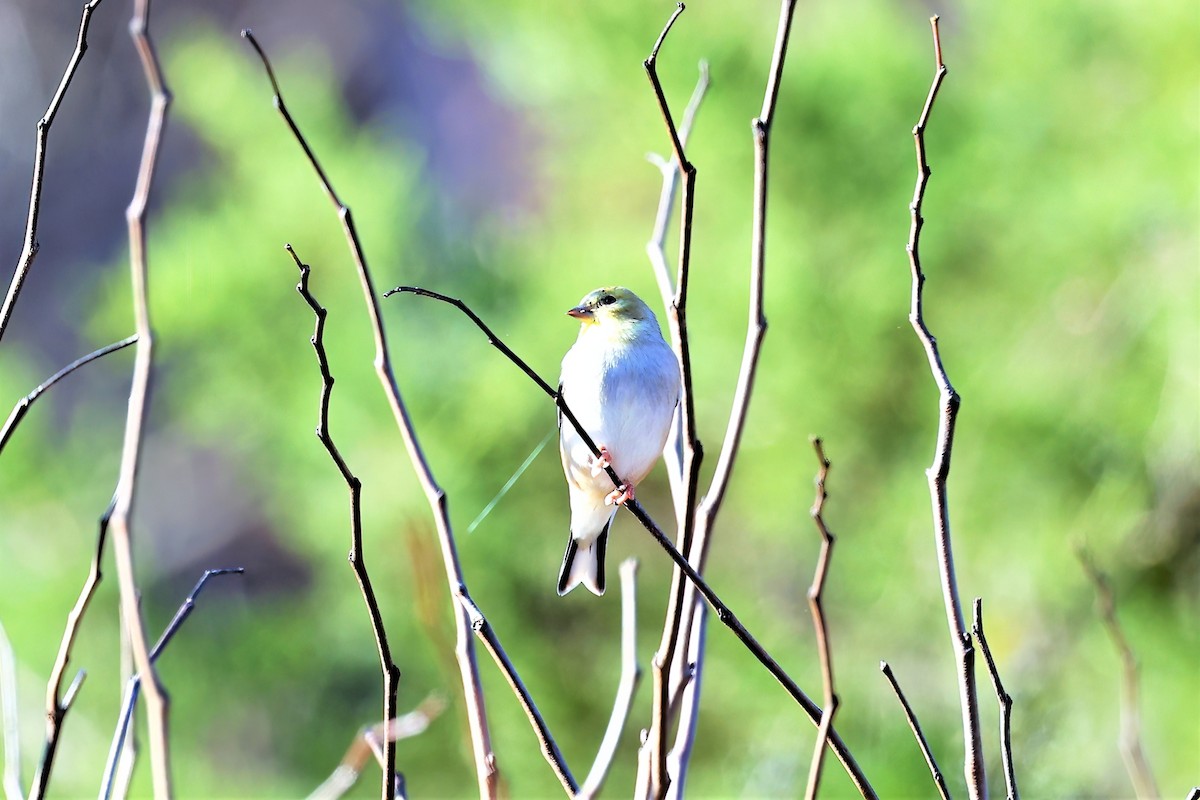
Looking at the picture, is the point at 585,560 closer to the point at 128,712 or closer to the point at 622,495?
the point at 622,495

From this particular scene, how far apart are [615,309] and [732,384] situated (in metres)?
0.96

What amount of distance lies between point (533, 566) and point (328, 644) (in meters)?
0.49

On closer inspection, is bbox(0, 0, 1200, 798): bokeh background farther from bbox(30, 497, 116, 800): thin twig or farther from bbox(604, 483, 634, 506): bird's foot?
bbox(30, 497, 116, 800): thin twig

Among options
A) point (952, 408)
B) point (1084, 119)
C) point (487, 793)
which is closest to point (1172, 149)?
point (1084, 119)

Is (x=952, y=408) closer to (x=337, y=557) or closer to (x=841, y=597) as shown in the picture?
(x=841, y=597)

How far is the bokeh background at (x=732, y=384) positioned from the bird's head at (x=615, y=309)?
0.84m

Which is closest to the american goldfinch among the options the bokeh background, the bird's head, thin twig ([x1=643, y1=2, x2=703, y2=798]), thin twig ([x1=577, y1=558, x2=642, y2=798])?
the bird's head

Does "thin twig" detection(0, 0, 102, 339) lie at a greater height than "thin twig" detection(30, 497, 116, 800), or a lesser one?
greater

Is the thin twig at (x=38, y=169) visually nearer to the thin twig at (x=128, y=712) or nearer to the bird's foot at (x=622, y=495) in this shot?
the thin twig at (x=128, y=712)

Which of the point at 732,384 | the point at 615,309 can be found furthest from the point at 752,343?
the point at 732,384

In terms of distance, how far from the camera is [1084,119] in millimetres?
2191

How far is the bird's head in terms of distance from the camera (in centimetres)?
120

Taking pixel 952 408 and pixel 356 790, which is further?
pixel 356 790

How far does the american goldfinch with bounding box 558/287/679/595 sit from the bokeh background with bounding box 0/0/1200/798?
734mm
